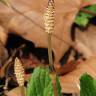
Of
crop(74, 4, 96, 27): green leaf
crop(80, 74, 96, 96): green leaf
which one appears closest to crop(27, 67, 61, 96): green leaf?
crop(80, 74, 96, 96): green leaf

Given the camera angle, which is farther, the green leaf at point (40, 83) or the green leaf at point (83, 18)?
the green leaf at point (83, 18)

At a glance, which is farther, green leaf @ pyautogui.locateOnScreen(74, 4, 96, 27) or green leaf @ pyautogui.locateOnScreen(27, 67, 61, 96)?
green leaf @ pyautogui.locateOnScreen(74, 4, 96, 27)

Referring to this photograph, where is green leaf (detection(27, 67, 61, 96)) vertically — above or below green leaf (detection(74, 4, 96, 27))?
below

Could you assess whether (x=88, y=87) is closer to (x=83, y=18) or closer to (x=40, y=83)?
(x=40, y=83)

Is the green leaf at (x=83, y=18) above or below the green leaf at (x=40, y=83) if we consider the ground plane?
above

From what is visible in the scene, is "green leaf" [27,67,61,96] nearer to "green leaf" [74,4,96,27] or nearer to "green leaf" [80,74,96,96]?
"green leaf" [80,74,96,96]

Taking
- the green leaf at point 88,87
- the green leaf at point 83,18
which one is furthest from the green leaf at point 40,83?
the green leaf at point 83,18

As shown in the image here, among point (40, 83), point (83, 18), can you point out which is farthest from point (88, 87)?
point (83, 18)

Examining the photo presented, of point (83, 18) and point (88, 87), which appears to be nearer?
point (88, 87)

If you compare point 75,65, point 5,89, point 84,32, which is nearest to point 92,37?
point 84,32

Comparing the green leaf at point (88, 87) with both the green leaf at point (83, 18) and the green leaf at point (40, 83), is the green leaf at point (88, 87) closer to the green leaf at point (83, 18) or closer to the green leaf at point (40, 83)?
the green leaf at point (40, 83)
